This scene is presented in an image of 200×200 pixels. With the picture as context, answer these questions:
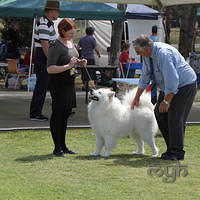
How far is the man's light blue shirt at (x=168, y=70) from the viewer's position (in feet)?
20.1

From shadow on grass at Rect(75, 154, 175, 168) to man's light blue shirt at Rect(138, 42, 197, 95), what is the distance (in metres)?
0.92

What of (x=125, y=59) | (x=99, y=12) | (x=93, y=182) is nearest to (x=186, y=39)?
(x=125, y=59)

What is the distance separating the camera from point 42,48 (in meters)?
8.99

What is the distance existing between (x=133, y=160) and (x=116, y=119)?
58 cm

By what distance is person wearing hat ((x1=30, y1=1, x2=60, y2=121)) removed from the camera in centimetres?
866

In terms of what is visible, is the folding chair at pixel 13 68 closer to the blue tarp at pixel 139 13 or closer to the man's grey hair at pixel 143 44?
the blue tarp at pixel 139 13

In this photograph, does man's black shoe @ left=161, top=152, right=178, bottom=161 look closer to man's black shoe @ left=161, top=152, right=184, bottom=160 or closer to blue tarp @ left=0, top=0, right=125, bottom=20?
man's black shoe @ left=161, top=152, right=184, bottom=160

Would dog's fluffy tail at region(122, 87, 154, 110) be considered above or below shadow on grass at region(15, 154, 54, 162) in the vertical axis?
above

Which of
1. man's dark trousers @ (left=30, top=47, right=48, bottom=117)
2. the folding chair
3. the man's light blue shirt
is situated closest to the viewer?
the man's light blue shirt

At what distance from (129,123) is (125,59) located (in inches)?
383

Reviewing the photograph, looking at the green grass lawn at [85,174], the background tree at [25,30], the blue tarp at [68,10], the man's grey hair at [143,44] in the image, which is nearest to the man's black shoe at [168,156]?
the green grass lawn at [85,174]

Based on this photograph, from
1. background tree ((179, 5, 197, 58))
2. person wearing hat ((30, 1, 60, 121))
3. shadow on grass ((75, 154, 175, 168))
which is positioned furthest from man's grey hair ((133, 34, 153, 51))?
background tree ((179, 5, 197, 58))

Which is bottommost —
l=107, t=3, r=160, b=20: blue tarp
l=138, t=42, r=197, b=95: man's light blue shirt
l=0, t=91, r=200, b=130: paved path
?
l=0, t=91, r=200, b=130: paved path

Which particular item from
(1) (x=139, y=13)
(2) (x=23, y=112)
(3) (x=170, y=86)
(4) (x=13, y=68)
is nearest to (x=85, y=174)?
(3) (x=170, y=86)
